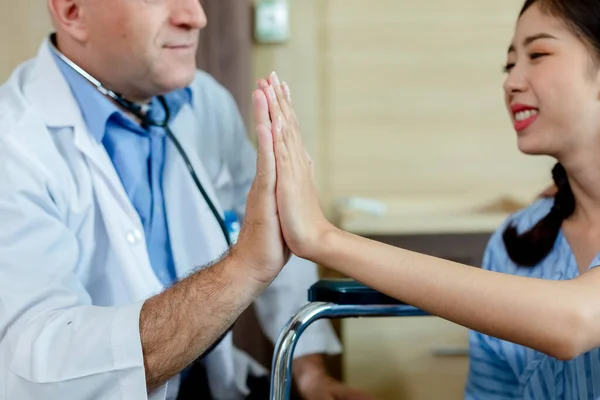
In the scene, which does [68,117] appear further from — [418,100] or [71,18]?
[418,100]

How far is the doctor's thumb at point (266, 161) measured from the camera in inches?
40.0

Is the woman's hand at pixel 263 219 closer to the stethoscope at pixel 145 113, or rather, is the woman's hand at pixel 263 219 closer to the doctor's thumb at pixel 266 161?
the doctor's thumb at pixel 266 161

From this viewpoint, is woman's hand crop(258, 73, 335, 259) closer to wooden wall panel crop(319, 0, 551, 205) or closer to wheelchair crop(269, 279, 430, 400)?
wheelchair crop(269, 279, 430, 400)

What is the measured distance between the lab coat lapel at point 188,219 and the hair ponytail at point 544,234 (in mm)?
514

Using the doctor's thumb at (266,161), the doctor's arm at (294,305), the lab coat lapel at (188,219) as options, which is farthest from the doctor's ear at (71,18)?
the doctor's thumb at (266,161)

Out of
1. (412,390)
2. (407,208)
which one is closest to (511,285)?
(412,390)

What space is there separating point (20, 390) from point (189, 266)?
0.46m

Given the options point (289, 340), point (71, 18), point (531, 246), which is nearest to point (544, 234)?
point (531, 246)

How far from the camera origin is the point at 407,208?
214 centimetres

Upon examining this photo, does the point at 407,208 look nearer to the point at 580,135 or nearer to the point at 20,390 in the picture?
the point at 580,135

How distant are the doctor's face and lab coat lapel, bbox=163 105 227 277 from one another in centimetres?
15

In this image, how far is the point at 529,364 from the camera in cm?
117

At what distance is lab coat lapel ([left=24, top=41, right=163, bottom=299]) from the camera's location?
4.04 feet

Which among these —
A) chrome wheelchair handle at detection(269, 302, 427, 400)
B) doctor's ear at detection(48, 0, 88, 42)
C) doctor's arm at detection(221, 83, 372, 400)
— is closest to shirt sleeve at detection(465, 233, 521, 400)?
doctor's arm at detection(221, 83, 372, 400)
